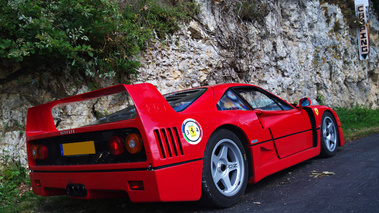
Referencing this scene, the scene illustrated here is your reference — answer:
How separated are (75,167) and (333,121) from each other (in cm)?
393

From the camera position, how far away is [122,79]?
A: 538cm

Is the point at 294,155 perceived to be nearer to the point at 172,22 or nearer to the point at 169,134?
the point at 169,134

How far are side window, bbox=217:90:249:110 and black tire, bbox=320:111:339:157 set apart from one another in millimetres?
1738

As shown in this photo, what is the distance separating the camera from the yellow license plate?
98.6 inches

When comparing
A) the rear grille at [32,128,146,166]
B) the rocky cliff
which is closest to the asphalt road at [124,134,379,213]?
the rear grille at [32,128,146,166]

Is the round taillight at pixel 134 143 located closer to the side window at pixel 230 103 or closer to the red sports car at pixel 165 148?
the red sports car at pixel 165 148

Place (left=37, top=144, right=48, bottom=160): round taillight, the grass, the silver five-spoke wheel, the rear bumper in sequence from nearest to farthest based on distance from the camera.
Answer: the rear bumper, the silver five-spoke wheel, (left=37, top=144, right=48, bottom=160): round taillight, the grass

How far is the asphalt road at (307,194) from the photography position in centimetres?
249

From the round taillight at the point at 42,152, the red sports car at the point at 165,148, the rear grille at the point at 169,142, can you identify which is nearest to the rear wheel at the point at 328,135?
the red sports car at the point at 165,148

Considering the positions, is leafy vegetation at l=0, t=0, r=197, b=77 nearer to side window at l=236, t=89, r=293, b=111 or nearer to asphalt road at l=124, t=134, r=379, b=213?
side window at l=236, t=89, r=293, b=111

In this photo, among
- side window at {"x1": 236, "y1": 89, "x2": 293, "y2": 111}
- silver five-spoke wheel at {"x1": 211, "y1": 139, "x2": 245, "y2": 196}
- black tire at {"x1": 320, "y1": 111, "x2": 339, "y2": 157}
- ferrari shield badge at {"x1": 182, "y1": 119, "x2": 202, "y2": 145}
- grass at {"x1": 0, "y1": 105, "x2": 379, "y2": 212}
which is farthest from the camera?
black tire at {"x1": 320, "y1": 111, "x2": 339, "y2": 157}

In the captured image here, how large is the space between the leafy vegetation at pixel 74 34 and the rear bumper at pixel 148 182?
202cm

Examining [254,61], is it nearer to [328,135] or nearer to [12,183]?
[328,135]

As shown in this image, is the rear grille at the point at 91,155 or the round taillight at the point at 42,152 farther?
the round taillight at the point at 42,152
